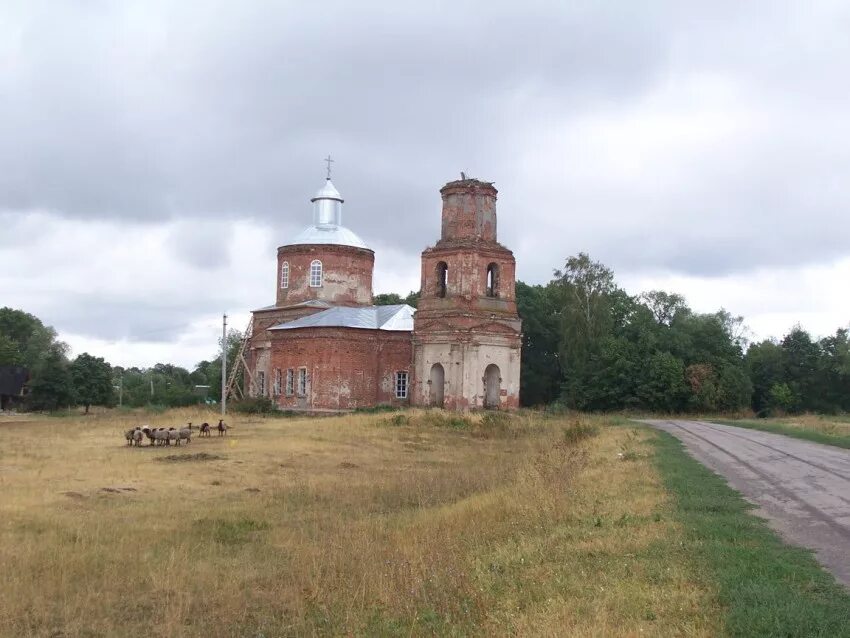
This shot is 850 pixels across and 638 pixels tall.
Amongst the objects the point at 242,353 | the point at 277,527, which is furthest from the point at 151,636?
the point at 242,353

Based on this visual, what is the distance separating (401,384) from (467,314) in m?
6.93

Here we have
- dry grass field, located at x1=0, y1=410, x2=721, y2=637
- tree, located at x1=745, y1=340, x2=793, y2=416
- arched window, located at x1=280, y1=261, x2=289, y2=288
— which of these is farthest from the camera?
tree, located at x1=745, y1=340, x2=793, y2=416

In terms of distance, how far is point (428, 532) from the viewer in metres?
11.6

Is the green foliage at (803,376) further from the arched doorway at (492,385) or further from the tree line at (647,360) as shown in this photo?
the arched doorway at (492,385)

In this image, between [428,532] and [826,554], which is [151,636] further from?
[826,554]

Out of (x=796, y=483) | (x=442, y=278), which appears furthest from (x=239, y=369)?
(x=796, y=483)

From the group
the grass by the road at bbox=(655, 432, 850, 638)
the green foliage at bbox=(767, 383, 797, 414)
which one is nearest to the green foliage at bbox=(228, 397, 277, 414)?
the green foliage at bbox=(767, 383, 797, 414)

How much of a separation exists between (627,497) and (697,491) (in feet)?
3.85

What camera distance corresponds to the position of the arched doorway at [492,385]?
44.5 metres

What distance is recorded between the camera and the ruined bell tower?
4322 centimetres

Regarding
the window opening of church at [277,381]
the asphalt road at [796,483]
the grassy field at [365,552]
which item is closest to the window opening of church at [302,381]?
the window opening of church at [277,381]

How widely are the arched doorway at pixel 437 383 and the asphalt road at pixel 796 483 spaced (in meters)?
20.4

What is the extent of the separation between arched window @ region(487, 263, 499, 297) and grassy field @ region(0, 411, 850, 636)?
24485 millimetres

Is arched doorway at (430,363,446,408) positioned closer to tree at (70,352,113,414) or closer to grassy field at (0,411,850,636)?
grassy field at (0,411,850,636)
